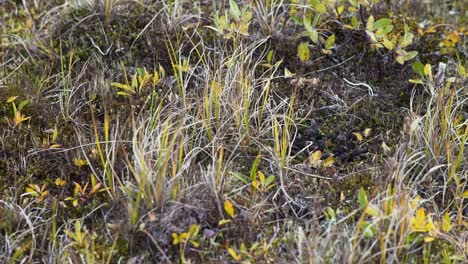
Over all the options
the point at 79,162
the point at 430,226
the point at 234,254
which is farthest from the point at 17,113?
the point at 430,226

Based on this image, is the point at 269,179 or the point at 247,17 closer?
the point at 269,179

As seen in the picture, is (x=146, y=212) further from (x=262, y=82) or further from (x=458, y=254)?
(x=458, y=254)

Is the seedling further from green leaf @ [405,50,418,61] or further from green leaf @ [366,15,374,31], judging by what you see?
green leaf @ [405,50,418,61]

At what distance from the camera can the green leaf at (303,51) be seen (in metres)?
3.47

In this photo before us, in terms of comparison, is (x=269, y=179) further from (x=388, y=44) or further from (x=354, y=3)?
(x=354, y=3)

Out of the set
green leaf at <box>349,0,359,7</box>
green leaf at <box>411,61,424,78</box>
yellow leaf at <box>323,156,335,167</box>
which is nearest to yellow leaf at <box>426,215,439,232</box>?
yellow leaf at <box>323,156,335,167</box>

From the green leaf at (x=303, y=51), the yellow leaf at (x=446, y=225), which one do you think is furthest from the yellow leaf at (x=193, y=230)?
the green leaf at (x=303, y=51)

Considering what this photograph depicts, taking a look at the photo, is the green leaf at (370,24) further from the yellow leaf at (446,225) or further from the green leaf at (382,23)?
the yellow leaf at (446,225)

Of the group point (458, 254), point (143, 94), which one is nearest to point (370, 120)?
point (458, 254)

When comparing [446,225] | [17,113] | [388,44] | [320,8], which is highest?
[320,8]

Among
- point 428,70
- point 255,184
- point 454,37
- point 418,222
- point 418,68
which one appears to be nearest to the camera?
point 418,222

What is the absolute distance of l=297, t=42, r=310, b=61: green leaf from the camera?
11.4ft

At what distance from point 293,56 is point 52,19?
1.42m

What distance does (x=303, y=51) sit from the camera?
348cm
